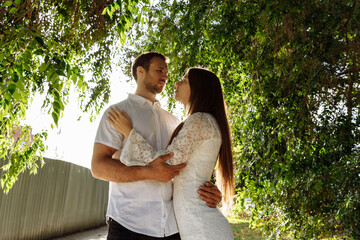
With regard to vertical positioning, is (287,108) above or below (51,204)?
above

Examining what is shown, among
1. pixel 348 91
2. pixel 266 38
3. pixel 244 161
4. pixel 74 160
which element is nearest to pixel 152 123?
pixel 244 161

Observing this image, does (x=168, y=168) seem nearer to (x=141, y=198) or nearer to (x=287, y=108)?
(x=141, y=198)

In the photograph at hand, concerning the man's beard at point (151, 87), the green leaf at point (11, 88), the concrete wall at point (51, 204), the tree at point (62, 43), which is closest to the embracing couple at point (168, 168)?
the man's beard at point (151, 87)

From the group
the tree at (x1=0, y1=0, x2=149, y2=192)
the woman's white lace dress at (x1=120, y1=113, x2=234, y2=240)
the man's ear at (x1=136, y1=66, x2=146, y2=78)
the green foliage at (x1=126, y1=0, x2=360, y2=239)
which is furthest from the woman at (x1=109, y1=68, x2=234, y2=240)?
the green foliage at (x1=126, y1=0, x2=360, y2=239)

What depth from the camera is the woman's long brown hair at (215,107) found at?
2.23 m

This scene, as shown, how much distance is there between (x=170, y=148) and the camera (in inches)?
78.7

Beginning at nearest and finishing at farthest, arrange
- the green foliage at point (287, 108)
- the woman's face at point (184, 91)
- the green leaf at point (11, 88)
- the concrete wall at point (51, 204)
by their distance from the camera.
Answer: the green leaf at point (11, 88), the woman's face at point (184, 91), the green foliage at point (287, 108), the concrete wall at point (51, 204)

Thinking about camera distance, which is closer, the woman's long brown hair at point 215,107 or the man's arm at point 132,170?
the man's arm at point 132,170

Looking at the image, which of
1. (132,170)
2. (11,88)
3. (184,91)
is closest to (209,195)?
(132,170)

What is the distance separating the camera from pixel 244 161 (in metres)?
3.30

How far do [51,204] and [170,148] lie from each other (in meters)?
6.67

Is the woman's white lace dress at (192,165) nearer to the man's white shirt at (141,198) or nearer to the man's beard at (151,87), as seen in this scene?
the man's white shirt at (141,198)

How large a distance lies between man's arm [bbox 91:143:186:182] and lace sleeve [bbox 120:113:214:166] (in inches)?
1.3

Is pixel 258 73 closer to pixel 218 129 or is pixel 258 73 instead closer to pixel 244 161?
pixel 244 161
